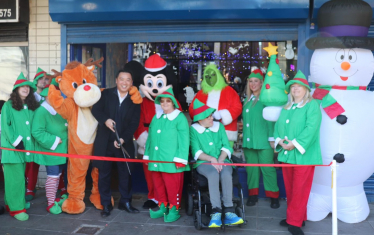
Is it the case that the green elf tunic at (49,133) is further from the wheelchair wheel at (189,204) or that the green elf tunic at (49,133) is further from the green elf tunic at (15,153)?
the wheelchair wheel at (189,204)

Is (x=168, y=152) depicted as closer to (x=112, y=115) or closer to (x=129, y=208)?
(x=112, y=115)

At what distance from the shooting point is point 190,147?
570cm

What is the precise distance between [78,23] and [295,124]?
370cm

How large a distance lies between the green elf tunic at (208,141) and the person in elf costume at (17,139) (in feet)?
6.91

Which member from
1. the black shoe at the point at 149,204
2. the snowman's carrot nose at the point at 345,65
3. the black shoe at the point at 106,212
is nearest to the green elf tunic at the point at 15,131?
the black shoe at the point at 106,212

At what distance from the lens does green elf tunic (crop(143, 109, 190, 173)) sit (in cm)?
541

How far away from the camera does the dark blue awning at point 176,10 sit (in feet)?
19.5

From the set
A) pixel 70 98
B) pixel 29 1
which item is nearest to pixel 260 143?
pixel 70 98

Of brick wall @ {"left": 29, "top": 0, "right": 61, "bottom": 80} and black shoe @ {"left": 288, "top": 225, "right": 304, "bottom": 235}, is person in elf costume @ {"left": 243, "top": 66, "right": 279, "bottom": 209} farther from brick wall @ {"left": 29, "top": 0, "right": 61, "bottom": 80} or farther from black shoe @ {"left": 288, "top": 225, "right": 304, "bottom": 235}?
brick wall @ {"left": 29, "top": 0, "right": 61, "bottom": 80}

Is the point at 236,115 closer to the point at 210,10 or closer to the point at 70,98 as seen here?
the point at 210,10

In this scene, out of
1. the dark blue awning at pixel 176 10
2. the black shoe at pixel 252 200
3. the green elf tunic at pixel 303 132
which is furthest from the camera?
the black shoe at pixel 252 200

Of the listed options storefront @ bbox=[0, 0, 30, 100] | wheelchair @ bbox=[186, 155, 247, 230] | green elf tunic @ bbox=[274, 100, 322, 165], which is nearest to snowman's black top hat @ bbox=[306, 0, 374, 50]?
green elf tunic @ bbox=[274, 100, 322, 165]

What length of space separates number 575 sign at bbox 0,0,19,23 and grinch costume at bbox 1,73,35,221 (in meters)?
1.65

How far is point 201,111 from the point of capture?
5.43 meters
